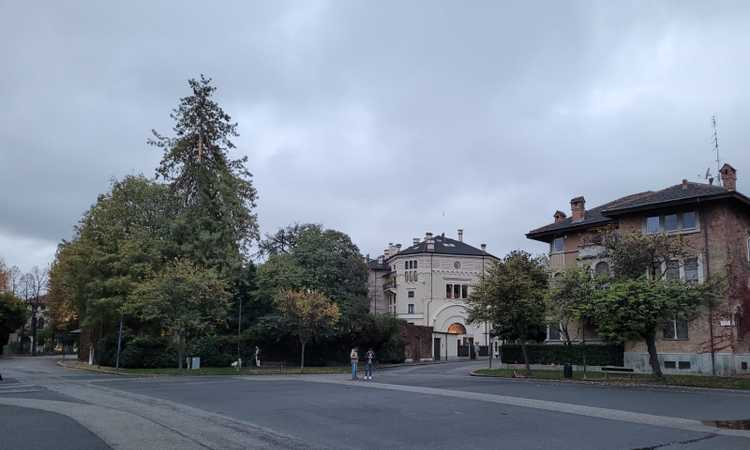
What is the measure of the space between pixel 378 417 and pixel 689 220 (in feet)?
90.1

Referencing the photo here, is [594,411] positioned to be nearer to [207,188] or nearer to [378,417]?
[378,417]

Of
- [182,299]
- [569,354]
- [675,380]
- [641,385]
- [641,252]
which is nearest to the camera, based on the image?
[641,385]

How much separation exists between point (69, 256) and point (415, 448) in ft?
146

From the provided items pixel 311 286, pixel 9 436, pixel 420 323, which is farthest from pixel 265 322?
pixel 9 436

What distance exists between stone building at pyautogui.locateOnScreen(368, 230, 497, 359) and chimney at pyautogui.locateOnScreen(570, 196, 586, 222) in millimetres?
25034

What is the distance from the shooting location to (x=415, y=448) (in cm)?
1148

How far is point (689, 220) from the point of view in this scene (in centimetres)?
3562

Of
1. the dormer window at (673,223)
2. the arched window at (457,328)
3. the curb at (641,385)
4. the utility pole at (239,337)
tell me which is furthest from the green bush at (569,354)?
the arched window at (457,328)

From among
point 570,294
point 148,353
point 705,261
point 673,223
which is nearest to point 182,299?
point 148,353

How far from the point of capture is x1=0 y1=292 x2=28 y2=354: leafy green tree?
67.5 meters

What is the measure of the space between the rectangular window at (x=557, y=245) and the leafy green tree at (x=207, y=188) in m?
23.5

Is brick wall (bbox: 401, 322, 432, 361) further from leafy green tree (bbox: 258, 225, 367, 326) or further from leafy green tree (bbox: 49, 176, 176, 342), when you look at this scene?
leafy green tree (bbox: 49, 176, 176, 342)

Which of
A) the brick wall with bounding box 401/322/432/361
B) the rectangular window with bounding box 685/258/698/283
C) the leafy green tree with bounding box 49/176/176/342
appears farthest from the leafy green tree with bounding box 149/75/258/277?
the rectangular window with bounding box 685/258/698/283

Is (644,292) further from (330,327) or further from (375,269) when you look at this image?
(375,269)
